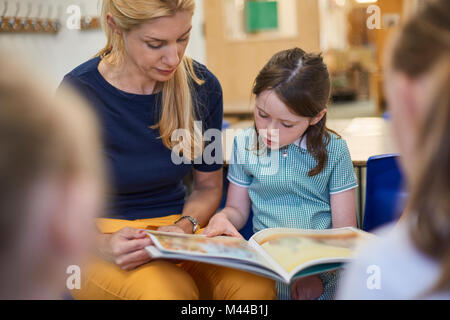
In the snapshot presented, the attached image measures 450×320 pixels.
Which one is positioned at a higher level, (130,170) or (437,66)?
(437,66)

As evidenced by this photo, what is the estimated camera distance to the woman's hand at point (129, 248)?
115 cm

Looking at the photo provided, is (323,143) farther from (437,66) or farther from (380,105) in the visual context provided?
(380,105)

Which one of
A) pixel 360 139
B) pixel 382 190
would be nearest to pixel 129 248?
pixel 382 190

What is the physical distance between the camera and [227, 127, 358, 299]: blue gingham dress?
145 cm

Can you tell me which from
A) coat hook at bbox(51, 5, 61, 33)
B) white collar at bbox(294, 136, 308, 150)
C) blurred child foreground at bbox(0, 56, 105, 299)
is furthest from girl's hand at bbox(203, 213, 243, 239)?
coat hook at bbox(51, 5, 61, 33)

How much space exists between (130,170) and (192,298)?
0.45 meters

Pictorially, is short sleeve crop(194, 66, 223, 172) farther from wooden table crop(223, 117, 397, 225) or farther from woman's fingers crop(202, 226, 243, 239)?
woman's fingers crop(202, 226, 243, 239)

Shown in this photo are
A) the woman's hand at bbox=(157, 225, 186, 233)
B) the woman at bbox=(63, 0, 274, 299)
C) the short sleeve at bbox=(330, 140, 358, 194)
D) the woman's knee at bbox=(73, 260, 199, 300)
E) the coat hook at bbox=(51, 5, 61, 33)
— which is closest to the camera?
the woman's knee at bbox=(73, 260, 199, 300)

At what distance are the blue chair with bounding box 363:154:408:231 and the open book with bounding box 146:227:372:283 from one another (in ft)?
1.38

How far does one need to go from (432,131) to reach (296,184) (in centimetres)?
89

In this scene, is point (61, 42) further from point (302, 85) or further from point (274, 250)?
point (274, 250)

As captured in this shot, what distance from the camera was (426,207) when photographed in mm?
606

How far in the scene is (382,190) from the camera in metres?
1.61
